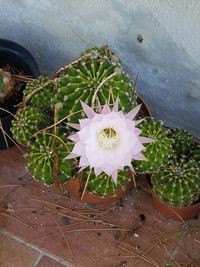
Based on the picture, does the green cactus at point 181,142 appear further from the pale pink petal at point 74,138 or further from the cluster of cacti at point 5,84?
the cluster of cacti at point 5,84

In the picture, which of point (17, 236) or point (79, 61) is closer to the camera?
point (79, 61)

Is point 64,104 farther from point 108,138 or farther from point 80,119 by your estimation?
point 108,138

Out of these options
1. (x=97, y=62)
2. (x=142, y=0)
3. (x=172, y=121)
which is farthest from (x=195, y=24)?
(x=172, y=121)

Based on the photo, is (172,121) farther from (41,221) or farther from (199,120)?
(41,221)

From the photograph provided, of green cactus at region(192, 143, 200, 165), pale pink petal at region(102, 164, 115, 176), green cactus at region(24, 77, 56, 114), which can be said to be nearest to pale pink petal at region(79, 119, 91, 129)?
pale pink petal at region(102, 164, 115, 176)

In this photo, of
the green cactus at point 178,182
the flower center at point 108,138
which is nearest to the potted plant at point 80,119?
the flower center at point 108,138

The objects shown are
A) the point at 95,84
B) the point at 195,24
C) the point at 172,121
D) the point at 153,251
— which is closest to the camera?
the point at 95,84
